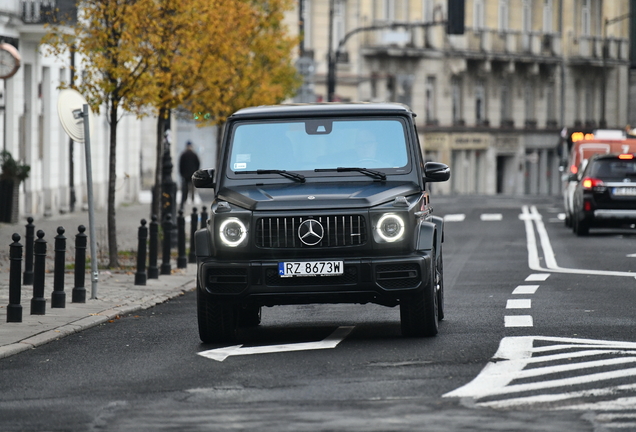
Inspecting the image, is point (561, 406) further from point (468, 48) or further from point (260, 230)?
point (468, 48)

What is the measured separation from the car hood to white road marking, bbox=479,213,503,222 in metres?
26.9

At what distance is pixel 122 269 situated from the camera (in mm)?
21078

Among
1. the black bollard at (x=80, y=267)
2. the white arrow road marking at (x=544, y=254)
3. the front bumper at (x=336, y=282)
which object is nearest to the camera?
the front bumper at (x=336, y=282)

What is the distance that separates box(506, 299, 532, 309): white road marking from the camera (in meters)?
14.6

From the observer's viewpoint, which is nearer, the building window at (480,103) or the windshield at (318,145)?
the windshield at (318,145)

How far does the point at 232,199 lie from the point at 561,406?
4.21 m

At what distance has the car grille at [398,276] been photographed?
11.4 m

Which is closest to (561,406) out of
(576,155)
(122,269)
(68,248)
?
(122,269)

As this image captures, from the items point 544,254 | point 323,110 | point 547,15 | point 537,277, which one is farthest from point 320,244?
point 547,15

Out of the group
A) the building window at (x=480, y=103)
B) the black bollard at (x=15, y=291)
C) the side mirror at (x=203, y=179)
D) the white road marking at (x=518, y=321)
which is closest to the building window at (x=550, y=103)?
the building window at (x=480, y=103)

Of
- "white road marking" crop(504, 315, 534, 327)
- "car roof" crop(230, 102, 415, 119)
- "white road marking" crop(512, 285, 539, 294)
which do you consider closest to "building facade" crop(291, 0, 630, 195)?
"white road marking" crop(512, 285, 539, 294)

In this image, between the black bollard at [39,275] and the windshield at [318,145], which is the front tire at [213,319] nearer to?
the windshield at [318,145]

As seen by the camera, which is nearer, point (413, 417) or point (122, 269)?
point (413, 417)

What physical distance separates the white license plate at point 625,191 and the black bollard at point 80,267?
1583 centimetres
